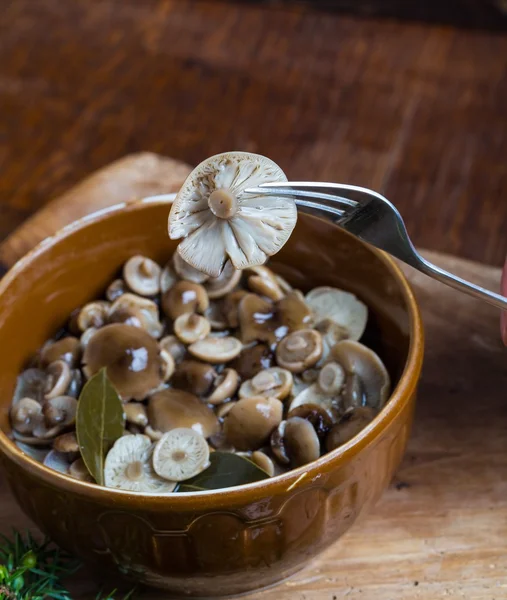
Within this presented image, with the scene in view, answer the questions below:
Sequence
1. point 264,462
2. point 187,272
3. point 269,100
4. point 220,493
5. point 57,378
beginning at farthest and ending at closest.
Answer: point 269,100, point 187,272, point 57,378, point 264,462, point 220,493

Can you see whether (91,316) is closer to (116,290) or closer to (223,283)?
(116,290)

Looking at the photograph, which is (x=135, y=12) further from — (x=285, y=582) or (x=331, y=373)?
(x=285, y=582)

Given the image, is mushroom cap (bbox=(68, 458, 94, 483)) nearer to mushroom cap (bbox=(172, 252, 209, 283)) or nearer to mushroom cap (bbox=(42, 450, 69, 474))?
mushroom cap (bbox=(42, 450, 69, 474))

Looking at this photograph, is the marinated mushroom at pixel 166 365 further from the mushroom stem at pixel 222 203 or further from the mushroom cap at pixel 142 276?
the mushroom stem at pixel 222 203

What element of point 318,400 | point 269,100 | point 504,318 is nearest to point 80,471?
point 318,400

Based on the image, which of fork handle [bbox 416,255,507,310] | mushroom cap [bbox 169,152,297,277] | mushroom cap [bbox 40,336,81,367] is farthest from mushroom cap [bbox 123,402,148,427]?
fork handle [bbox 416,255,507,310]

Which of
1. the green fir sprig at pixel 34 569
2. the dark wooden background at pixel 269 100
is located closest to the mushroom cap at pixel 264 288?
the green fir sprig at pixel 34 569

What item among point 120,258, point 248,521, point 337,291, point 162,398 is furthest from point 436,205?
point 248,521

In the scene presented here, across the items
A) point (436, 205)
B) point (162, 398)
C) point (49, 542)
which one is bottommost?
point (436, 205)
